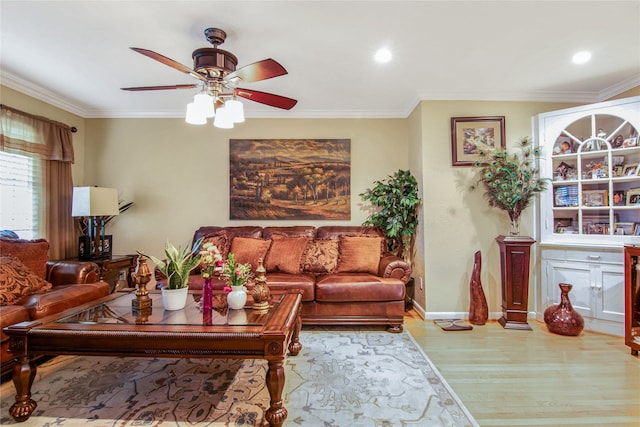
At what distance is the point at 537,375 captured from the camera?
2312mm

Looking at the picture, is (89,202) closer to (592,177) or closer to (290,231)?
(290,231)

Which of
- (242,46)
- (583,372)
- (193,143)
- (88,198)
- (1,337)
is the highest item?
(242,46)

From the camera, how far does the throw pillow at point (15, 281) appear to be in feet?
7.78

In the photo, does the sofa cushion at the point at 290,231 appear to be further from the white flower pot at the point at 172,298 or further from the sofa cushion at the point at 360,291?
the white flower pot at the point at 172,298

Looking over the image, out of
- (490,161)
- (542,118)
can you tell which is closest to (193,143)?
(490,161)

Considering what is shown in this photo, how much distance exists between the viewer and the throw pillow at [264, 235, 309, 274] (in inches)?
141

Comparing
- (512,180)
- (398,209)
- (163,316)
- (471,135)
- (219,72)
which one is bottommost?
(163,316)

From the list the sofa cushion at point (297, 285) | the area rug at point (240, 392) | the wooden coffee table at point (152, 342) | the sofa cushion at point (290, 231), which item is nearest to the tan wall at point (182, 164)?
the sofa cushion at point (290, 231)

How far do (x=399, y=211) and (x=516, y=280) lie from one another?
1.43 metres

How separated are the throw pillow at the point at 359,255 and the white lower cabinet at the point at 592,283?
1900mm

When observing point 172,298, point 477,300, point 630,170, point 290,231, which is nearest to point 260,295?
point 172,298

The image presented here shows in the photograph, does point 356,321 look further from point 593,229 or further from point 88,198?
point 88,198

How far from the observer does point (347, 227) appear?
4066mm

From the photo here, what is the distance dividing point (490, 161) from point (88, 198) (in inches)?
178
